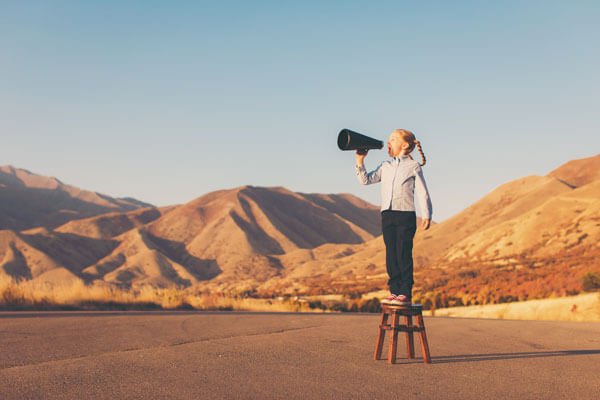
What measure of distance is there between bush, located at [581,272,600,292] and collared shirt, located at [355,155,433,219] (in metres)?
20.7

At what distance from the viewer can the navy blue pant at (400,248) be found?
551 centimetres

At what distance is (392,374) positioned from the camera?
4.66 m

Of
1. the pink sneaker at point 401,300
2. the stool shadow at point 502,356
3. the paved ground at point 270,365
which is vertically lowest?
the stool shadow at point 502,356

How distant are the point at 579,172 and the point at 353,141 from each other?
317 ft

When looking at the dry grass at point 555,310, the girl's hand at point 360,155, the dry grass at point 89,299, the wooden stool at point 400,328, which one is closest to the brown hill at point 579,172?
the dry grass at point 555,310

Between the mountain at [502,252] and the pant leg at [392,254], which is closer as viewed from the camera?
the pant leg at [392,254]

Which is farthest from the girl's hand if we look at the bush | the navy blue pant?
the bush

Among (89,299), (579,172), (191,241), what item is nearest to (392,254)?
(89,299)

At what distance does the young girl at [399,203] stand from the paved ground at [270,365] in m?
0.90

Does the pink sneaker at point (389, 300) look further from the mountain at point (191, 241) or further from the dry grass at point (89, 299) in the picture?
the mountain at point (191, 241)

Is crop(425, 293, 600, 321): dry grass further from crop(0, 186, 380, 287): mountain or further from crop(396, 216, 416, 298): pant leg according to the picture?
crop(0, 186, 380, 287): mountain

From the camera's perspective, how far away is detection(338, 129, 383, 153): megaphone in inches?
222

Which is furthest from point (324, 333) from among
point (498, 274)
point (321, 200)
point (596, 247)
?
point (321, 200)

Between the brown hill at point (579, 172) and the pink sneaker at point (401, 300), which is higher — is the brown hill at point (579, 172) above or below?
above
